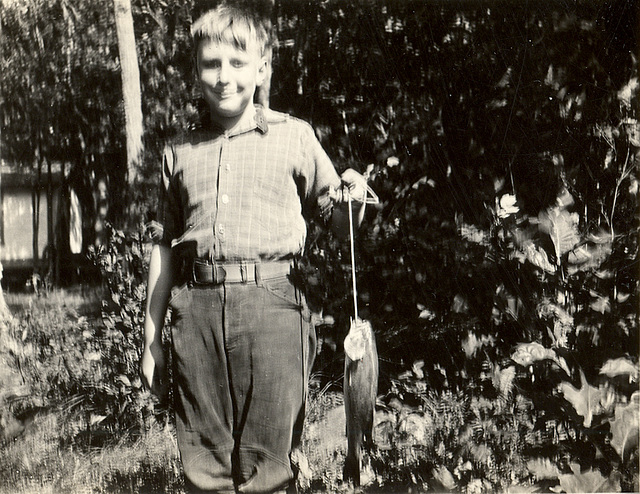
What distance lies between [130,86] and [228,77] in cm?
52

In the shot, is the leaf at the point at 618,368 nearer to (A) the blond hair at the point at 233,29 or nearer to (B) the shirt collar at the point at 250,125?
(B) the shirt collar at the point at 250,125

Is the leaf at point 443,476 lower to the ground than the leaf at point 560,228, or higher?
lower

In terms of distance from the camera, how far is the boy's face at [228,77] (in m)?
2.84

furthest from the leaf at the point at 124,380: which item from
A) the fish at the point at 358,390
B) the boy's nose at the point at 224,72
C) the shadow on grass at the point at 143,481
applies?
the boy's nose at the point at 224,72

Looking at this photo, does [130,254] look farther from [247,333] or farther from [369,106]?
[369,106]

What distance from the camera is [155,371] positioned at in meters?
2.98

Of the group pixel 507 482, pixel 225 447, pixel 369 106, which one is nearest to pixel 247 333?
pixel 225 447

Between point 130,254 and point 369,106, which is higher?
point 369,106

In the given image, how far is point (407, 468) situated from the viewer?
9.81 feet

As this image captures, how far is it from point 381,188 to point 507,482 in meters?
1.60

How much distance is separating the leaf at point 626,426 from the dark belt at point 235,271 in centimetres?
186

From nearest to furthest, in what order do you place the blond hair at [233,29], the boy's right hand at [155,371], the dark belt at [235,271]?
the dark belt at [235,271], the blond hair at [233,29], the boy's right hand at [155,371]

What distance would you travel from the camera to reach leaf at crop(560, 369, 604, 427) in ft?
9.96

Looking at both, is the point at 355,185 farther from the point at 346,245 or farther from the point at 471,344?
the point at 471,344
